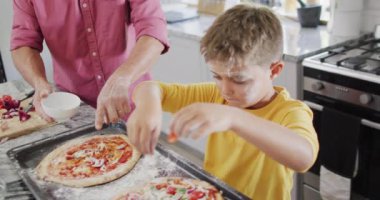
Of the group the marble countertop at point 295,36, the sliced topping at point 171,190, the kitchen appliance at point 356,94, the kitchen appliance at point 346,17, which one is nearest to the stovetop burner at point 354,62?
the kitchen appliance at point 356,94

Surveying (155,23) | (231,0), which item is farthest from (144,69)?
(231,0)

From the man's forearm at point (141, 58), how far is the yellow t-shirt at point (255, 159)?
0.60 feet

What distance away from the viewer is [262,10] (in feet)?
3.38

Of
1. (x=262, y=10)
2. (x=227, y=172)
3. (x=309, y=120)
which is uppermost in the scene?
(x=262, y=10)

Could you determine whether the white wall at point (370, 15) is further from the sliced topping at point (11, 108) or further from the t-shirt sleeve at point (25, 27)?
the sliced topping at point (11, 108)

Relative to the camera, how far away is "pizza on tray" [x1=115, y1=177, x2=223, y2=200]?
1029 mm

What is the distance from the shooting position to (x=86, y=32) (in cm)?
157

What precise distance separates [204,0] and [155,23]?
1510mm

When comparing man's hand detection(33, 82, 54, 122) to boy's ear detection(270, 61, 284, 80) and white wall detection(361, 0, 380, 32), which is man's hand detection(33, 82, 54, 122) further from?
white wall detection(361, 0, 380, 32)

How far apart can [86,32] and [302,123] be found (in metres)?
0.94

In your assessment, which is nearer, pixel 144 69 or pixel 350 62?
pixel 144 69

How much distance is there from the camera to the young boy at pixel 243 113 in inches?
30.8

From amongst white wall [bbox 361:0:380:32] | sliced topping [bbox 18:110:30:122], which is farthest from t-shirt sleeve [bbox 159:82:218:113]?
white wall [bbox 361:0:380:32]

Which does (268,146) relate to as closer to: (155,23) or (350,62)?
(155,23)
